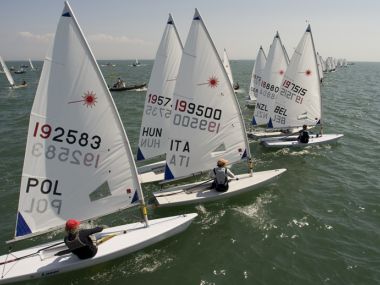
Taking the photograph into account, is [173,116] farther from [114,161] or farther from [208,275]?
[208,275]

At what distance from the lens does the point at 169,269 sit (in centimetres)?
1066

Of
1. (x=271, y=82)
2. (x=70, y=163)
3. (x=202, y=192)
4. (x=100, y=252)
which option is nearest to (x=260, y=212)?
(x=202, y=192)

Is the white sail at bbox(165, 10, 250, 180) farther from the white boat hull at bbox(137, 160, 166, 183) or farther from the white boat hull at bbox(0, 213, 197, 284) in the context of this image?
the white boat hull at bbox(0, 213, 197, 284)

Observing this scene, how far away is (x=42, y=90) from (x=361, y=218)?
12969 millimetres

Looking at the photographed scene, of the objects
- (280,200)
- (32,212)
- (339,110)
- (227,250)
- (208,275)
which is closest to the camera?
(32,212)

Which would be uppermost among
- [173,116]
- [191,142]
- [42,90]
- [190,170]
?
[42,90]

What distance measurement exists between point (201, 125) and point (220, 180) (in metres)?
2.43

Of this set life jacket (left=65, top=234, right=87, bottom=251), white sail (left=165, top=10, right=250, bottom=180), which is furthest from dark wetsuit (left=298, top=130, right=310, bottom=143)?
life jacket (left=65, top=234, right=87, bottom=251)

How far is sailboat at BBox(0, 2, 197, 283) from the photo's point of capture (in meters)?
9.03

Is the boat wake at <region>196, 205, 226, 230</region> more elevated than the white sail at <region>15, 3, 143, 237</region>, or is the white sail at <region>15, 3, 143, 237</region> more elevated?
the white sail at <region>15, 3, 143, 237</region>

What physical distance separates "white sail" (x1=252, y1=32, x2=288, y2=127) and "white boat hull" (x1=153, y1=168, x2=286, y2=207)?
954 cm

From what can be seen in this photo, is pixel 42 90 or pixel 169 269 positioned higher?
pixel 42 90

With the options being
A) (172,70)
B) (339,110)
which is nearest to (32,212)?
(172,70)

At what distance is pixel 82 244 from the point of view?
9570mm
